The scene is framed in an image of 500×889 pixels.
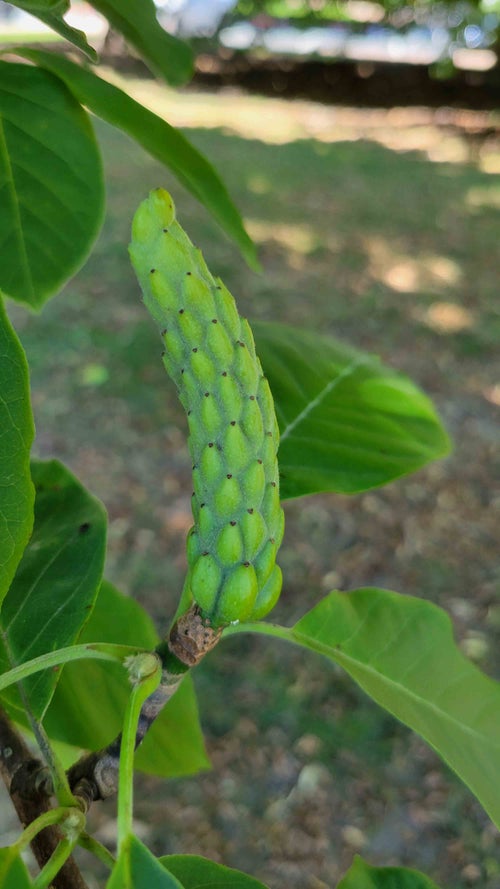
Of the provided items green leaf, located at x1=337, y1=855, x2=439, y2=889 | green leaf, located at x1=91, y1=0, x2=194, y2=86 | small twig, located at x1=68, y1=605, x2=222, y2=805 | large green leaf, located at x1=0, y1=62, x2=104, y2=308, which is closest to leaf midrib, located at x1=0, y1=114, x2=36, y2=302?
large green leaf, located at x1=0, y1=62, x2=104, y2=308

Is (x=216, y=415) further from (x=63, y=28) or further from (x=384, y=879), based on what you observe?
(x=384, y=879)

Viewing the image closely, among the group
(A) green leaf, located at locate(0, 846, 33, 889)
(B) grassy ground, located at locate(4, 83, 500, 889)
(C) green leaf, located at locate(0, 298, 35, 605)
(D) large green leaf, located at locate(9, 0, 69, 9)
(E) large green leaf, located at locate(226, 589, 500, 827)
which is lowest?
(B) grassy ground, located at locate(4, 83, 500, 889)

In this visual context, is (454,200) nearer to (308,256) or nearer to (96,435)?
(308,256)

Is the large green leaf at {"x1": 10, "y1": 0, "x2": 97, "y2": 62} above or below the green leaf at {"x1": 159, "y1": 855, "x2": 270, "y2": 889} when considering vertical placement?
above

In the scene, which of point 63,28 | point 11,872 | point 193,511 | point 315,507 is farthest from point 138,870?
point 315,507

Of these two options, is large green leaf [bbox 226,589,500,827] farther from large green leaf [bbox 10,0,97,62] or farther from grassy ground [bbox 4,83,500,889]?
grassy ground [bbox 4,83,500,889]

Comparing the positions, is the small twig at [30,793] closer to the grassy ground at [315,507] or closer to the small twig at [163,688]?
the small twig at [163,688]

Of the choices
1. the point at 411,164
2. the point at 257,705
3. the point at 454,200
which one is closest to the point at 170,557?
the point at 257,705

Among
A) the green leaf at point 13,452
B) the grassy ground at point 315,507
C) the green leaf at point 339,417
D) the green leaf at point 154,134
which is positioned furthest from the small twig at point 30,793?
the grassy ground at point 315,507
